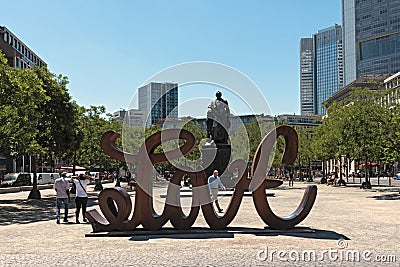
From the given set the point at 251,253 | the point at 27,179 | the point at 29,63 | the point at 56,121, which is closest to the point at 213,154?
the point at 56,121

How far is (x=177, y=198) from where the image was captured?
13750 mm

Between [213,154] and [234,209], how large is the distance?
632 inches

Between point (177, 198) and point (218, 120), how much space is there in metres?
17.5

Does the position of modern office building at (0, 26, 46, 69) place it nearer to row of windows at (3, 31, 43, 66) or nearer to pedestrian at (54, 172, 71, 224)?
row of windows at (3, 31, 43, 66)

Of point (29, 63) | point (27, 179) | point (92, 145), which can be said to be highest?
point (29, 63)

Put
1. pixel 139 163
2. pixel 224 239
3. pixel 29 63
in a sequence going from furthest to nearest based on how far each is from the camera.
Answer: pixel 29 63 < pixel 139 163 < pixel 224 239

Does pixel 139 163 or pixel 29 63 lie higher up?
pixel 29 63

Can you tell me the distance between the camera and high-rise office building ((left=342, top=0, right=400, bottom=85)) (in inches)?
5906

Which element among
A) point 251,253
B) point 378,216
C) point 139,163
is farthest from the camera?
point 378,216

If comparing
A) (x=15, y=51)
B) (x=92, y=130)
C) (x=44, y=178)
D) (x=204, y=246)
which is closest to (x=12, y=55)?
(x=15, y=51)

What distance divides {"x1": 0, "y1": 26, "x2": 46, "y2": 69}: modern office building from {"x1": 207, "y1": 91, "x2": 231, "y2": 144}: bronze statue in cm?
4555

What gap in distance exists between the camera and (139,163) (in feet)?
45.2

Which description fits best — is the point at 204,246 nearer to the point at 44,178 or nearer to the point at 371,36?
the point at 44,178

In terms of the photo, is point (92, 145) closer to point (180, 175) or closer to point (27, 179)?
point (27, 179)
